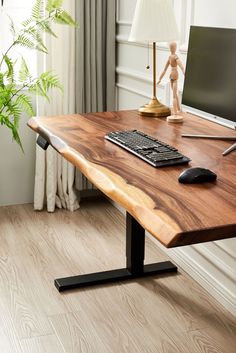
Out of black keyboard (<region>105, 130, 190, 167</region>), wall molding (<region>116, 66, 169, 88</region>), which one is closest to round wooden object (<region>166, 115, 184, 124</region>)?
black keyboard (<region>105, 130, 190, 167</region>)

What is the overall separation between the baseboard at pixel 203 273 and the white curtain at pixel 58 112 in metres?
0.98

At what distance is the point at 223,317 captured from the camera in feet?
8.90

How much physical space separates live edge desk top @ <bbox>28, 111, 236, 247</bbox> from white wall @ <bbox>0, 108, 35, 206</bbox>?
122cm

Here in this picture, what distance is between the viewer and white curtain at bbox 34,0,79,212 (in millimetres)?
3861

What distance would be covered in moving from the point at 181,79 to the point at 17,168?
1445mm

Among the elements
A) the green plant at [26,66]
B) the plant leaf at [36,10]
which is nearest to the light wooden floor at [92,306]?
the green plant at [26,66]

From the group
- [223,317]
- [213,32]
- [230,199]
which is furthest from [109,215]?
[230,199]

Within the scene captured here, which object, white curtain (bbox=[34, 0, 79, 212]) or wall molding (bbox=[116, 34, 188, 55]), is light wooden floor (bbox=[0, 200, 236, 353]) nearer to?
white curtain (bbox=[34, 0, 79, 212])

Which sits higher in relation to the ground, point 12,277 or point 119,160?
point 119,160

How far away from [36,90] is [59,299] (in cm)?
136

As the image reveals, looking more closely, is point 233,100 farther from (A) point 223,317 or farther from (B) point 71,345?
(B) point 71,345

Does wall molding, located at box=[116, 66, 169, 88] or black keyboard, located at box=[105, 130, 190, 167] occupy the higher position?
black keyboard, located at box=[105, 130, 190, 167]

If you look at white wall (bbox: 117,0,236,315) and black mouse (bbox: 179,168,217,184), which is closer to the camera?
black mouse (bbox: 179,168,217,184)

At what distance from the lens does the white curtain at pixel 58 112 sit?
3861mm
